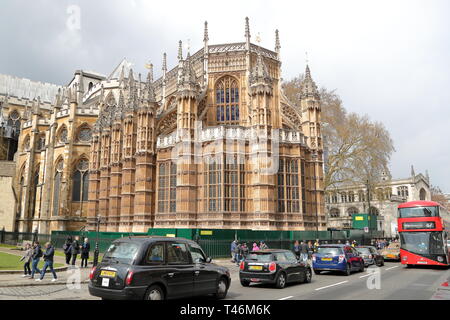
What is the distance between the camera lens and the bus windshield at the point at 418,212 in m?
19.6

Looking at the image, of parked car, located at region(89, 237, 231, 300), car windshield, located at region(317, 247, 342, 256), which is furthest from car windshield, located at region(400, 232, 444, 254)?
parked car, located at region(89, 237, 231, 300)

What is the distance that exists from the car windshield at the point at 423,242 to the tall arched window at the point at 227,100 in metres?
20.1

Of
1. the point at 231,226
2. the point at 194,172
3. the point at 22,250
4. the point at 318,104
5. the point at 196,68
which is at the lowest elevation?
the point at 22,250

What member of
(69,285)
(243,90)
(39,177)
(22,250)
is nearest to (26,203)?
(39,177)

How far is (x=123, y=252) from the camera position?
877 centimetres

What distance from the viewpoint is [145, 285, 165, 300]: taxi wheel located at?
327 inches

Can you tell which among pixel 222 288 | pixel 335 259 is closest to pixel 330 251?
pixel 335 259

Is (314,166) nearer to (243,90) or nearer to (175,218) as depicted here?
(243,90)

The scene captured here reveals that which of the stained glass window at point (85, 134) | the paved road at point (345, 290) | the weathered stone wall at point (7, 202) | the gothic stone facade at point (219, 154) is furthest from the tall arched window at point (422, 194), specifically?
the weathered stone wall at point (7, 202)

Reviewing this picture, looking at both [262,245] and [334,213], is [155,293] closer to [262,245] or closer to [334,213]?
[262,245]

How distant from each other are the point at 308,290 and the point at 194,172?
61.5ft

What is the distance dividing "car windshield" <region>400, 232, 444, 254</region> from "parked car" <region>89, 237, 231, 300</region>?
14.4m

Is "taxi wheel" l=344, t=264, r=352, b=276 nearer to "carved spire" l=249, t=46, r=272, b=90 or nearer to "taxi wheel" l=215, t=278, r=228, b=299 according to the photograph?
"taxi wheel" l=215, t=278, r=228, b=299
